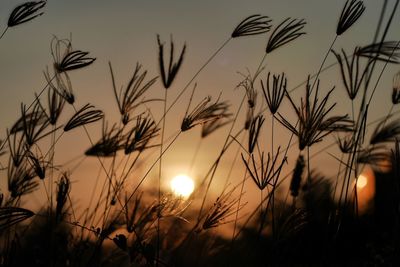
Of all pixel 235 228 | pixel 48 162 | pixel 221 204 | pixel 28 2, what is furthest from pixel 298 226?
pixel 28 2

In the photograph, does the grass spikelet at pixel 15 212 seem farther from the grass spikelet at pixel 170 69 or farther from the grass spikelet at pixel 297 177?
the grass spikelet at pixel 297 177

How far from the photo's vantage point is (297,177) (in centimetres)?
348

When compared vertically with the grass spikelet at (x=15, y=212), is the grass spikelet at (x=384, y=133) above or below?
above

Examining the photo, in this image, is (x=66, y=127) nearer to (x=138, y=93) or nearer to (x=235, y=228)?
(x=138, y=93)

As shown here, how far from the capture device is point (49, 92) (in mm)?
3258

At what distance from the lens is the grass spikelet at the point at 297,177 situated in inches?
136

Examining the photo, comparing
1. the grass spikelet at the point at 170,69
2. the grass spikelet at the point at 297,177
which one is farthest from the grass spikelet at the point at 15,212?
the grass spikelet at the point at 297,177

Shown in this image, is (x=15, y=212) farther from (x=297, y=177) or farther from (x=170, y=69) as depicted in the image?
(x=297, y=177)

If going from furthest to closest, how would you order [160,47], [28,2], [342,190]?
[28,2]
[342,190]
[160,47]

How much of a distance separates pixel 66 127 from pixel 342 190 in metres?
1.54

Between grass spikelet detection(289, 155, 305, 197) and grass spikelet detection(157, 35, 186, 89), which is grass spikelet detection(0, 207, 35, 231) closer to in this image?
grass spikelet detection(157, 35, 186, 89)

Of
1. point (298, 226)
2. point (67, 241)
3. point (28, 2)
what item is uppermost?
point (28, 2)

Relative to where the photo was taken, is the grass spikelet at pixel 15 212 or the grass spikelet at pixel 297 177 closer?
the grass spikelet at pixel 15 212

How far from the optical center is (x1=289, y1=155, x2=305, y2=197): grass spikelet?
136 inches
